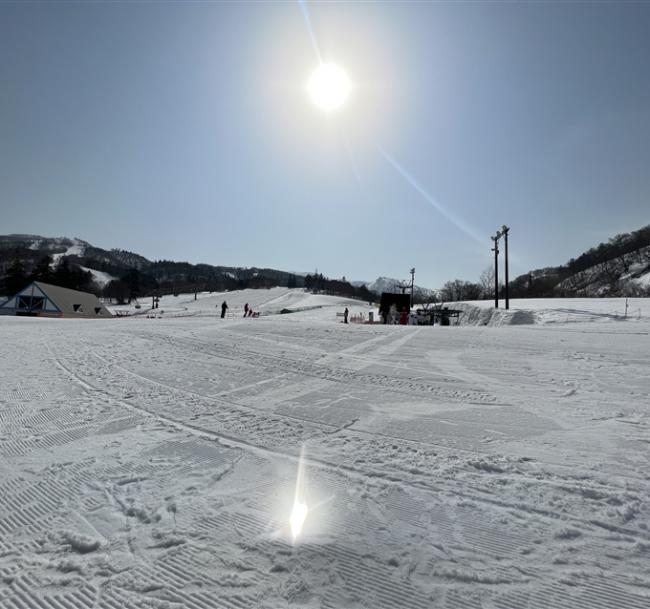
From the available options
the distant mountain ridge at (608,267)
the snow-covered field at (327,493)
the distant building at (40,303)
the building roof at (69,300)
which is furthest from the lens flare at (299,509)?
the distant mountain ridge at (608,267)

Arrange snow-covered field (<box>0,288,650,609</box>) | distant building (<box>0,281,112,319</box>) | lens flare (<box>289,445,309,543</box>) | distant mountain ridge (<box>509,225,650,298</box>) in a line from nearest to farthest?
1. snow-covered field (<box>0,288,650,609</box>)
2. lens flare (<box>289,445,309,543</box>)
3. distant building (<box>0,281,112,319</box>)
4. distant mountain ridge (<box>509,225,650,298</box>)

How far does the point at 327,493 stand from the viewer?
323 centimetres

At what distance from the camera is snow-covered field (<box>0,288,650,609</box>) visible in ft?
7.29

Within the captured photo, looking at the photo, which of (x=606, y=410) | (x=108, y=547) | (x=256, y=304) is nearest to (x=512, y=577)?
(x=108, y=547)

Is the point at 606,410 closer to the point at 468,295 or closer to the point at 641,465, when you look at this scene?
the point at 641,465

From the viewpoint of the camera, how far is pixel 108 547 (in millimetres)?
2537

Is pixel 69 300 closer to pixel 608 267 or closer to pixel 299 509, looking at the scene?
pixel 299 509

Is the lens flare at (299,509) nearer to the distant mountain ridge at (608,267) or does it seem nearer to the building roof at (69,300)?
the building roof at (69,300)

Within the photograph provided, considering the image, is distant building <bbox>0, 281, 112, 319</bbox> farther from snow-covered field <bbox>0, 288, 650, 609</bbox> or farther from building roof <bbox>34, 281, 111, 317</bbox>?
snow-covered field <bbox>0, 288, 650, 609</bbox>

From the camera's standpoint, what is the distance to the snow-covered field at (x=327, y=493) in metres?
2.22

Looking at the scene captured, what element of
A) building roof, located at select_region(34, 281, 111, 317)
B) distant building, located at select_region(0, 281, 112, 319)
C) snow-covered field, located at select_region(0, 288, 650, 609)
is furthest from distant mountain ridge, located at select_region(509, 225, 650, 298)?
snow-covered field, located at select_region(0, 288, 650, 609)

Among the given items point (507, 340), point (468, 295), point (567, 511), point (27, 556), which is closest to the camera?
point (27, 556)

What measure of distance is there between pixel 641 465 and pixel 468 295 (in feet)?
316

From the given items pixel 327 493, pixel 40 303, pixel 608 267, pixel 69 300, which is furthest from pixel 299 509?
pixel 608 267
